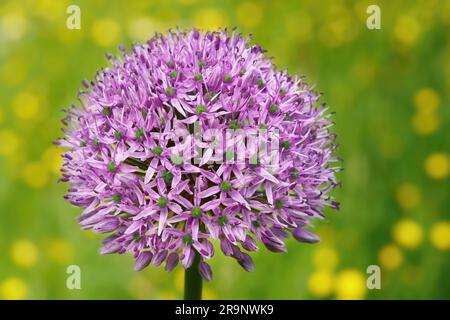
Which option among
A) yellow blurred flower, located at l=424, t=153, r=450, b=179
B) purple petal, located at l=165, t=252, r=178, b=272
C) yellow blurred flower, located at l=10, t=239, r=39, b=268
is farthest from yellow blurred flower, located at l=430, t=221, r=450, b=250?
yellow blurred flower, located at l=10, t=239, r=39, b=268

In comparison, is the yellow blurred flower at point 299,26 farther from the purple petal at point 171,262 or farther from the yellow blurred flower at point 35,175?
the purple petal at point 171,262

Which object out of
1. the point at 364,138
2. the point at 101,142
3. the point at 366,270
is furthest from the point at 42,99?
the point at 101,142

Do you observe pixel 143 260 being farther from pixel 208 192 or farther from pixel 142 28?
pixel 142 28

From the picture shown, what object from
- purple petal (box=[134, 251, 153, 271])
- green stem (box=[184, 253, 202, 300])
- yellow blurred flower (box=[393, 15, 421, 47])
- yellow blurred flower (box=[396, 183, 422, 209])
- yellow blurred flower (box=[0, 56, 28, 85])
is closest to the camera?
purple petal (box=[134, 251, 153, 271])

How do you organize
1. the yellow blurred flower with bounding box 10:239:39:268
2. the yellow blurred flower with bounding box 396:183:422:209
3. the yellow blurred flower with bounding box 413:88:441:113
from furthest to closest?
the yellow blurred flower with bounding box 413:88:441:113 → the yellow blurred flower with bounding box 396:183:422:209 → the yellow blurred flower with bounding box 10:239:39:268

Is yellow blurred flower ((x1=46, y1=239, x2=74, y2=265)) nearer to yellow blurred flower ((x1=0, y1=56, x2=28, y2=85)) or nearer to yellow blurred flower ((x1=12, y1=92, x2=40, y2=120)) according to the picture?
yellow blurred flower ((x1=12, y1=92, x2=40, y2=120))
